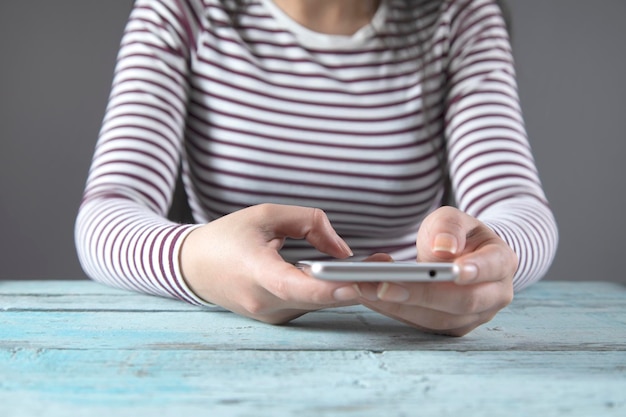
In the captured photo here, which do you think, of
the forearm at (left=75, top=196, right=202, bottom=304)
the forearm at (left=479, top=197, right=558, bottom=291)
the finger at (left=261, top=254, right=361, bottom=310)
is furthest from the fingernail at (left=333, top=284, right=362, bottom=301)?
the forearm at (left=479, top=197, right=558, bottom=291)

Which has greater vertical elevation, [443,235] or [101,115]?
[443,235]

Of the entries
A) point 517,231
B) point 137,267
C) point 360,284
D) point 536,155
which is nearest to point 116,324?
point 137,267

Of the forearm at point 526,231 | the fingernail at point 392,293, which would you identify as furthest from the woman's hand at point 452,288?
the forearm at point 526,231

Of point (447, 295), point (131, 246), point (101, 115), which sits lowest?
point (101, 115)

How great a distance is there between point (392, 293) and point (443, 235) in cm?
8

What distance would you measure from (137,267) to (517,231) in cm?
46

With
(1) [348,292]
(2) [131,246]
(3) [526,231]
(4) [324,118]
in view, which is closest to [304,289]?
(1) [348,292]

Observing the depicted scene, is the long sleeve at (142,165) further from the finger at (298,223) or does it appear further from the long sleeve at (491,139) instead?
the long sleeve at (491,139)

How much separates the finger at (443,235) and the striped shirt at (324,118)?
1.11 ft

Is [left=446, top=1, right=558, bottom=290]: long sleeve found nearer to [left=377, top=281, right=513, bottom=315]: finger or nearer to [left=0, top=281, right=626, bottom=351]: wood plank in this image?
[left=0, top=281, right=626, bottom=351]: wood plank

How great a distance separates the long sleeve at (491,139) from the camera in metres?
0.95

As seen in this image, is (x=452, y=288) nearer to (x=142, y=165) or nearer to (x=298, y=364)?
(x=298, y=364)

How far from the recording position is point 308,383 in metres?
0.48

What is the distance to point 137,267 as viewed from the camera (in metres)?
0.79
